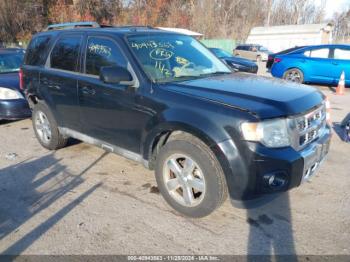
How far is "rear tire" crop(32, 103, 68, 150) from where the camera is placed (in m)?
5.19

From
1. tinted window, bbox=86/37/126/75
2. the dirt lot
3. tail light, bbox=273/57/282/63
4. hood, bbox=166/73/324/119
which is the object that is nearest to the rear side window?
tail light, bbox=273/57/282/63

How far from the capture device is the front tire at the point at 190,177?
3119mm

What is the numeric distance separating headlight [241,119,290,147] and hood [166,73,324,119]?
0.07 m

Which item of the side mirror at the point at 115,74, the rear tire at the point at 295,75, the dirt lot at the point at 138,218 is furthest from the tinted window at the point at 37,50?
the rear tire at the point at 295,75

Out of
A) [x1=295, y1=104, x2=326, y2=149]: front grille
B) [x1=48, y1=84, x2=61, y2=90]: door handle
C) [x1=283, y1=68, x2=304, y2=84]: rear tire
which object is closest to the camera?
[x1=295, y1=104, x2=326, y2=149]: front grille

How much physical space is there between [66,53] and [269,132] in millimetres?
3171

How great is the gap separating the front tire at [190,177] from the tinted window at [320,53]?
10230mm

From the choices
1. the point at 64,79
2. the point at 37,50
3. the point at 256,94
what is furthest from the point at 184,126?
the point at 37,50

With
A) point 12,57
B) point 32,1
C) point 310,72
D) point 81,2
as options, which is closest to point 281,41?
point 81,2

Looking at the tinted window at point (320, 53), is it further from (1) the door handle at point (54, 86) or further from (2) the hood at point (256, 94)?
(1) the door handle at point (54, 86)

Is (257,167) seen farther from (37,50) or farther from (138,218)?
(37,50)

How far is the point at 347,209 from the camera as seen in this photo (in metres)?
3.56

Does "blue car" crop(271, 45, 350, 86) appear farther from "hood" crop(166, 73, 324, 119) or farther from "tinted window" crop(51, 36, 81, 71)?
"tinted window" crop(51, 36, 81, 71)

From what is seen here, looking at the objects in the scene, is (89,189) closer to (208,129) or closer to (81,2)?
(208,129)
